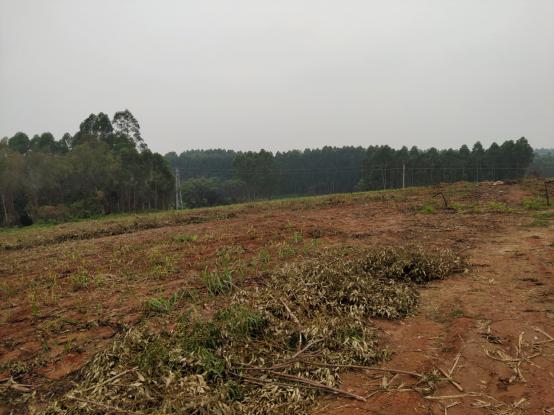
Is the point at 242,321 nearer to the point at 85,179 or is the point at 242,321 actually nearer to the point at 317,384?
the point at 317,384

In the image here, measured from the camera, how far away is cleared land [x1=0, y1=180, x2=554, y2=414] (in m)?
2.90

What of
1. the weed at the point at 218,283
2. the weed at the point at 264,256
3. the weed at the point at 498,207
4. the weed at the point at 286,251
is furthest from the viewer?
the weed at the point at 498,207

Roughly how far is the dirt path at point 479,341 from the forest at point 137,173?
92.4ft

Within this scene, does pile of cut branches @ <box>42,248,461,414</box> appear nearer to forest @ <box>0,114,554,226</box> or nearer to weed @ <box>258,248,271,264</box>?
weed @ <box>258,248,271,264</box>

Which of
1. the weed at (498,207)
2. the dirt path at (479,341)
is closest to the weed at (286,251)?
the dirt path at (479,341)

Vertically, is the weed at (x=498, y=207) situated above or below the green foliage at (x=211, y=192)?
above

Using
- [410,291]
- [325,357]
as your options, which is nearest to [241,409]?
[325,357]

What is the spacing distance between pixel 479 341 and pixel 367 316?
3.63ft

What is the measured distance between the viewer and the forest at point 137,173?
29.9 meters

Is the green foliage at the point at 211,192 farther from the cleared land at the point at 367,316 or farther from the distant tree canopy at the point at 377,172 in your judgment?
the cleared land at the point at 367,316

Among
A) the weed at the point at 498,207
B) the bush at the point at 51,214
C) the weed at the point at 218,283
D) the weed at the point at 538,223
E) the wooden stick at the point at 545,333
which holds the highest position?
the weed at the point at 498,207

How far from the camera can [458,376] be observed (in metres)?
3.03

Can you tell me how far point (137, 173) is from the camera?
34594 millimetres

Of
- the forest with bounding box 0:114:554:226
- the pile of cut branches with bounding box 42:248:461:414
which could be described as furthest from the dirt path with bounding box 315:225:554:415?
the forest with bounding box 0:114:554:226
